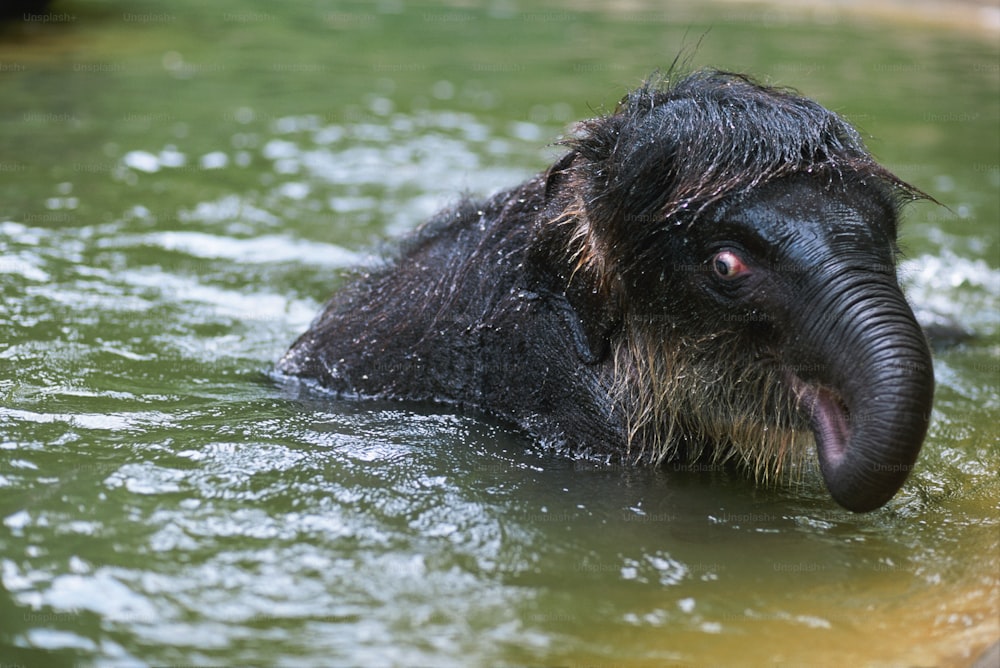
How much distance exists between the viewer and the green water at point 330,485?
438cm

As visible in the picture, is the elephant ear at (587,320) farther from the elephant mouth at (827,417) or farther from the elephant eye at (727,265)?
the elephant mouth at (827,417)

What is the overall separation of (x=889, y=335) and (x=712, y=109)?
1.43 metres

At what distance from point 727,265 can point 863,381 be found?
2.77ft

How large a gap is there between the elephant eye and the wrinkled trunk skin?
351 mm

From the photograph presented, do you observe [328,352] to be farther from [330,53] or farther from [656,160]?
[330,53]

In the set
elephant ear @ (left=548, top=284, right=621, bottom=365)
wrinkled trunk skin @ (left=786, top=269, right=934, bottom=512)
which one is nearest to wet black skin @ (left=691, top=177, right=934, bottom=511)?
wrinkled trunk skin @ (left=786, top=269, right=934, bottom=512)

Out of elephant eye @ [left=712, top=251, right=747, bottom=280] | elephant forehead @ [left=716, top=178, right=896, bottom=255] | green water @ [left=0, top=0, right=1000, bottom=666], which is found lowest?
green water @ [left=0, top=0, right=1000, bottom=666]

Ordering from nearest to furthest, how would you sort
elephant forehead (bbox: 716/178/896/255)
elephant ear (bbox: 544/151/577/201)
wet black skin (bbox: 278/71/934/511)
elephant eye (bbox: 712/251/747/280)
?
wet black skin (bbox: 278/71/934/511)
elephant forehead (bbox: 716/178/896/255)
elephant eye (bbox: 712/251/747/280)
elephant ear (bbox: 544/151/577/201)

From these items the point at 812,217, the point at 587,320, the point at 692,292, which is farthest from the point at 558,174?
the point at 812,217

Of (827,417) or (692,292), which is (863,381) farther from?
(692,292)

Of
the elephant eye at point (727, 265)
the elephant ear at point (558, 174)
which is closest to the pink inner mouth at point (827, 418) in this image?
the elephant eye at point (727, 265)

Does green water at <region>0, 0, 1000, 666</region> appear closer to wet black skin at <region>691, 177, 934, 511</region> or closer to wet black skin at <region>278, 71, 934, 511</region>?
wet black skin at <region>278, 71, 934, 511</region>

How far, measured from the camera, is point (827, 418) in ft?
16.5

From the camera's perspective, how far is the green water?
438cm
